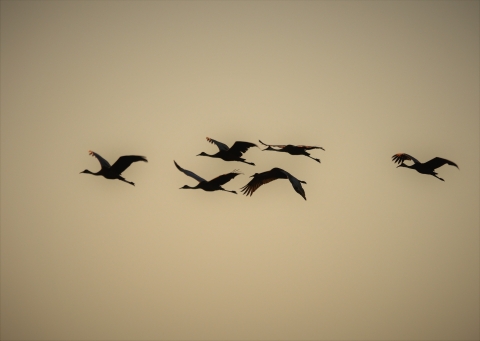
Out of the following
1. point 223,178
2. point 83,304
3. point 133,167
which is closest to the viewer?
point 223,178

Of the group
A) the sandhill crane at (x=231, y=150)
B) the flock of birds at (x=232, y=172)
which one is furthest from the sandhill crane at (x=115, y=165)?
the sandhill crane at (x=231, y=150)

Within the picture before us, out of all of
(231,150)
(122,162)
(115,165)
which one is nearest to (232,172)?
(231,150)

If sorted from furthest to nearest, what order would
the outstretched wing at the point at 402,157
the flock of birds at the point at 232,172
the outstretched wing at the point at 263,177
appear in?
the outstretched wing at the point at 402,157
the outstretched wing at the point at 263,177
the flock of birds at the point at 232,172

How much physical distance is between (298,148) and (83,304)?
7498mm

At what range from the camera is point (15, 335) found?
15195 millimetres

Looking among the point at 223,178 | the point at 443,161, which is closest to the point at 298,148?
the point at 223,178

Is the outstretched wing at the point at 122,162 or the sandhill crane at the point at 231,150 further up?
the sandhill crane at the point at 231,150

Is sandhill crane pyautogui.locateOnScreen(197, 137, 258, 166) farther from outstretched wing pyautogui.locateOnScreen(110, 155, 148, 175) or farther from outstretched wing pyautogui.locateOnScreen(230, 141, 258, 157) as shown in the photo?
outstretched wing pyautogui.locateOnScreen(110, 155, 148, 175)

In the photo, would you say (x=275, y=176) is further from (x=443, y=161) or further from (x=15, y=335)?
(x=15, y=335)

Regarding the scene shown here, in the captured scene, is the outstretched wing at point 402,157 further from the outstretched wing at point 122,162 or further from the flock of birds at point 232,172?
the outstretched wing at point 122,162

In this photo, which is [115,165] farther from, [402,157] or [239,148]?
[402,157]

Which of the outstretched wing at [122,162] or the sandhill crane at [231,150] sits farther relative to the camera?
the sandhill crane at [231,150]

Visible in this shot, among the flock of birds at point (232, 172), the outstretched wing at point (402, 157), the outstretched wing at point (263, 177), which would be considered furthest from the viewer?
the outstretched wing at point (402, 157)

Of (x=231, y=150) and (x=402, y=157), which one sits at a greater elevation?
(x=402, y=157)
